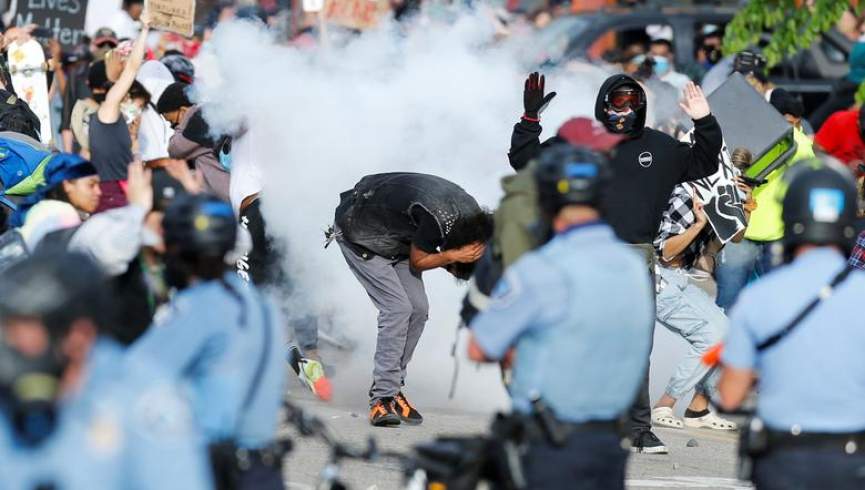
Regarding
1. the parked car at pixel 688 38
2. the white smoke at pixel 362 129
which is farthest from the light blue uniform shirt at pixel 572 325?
the parked car at pixel 688 38

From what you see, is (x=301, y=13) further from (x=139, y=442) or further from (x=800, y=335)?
(x=139, y=442)

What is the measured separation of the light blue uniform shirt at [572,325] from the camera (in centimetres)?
497

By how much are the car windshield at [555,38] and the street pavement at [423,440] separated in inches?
129

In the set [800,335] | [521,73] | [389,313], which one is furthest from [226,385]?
[521,73]

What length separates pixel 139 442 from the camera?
3.71 metres

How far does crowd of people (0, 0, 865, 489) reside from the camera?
3.65 m

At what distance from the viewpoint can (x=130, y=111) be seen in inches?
478

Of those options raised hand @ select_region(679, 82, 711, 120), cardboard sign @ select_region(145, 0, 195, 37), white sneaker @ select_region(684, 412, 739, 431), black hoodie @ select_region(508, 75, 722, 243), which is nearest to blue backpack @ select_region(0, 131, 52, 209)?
cardboard sign @ select_region(145, 0, 195, 37)

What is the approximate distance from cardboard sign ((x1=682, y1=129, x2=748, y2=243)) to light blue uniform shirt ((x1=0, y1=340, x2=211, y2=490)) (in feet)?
20.3

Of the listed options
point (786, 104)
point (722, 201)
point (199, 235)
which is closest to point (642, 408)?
point (722, 201)

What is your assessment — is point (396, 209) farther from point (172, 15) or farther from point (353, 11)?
point (353, 11)

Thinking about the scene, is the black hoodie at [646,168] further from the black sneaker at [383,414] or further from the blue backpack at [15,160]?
the blue backpack at [15,160]

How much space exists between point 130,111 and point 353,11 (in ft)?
6.20

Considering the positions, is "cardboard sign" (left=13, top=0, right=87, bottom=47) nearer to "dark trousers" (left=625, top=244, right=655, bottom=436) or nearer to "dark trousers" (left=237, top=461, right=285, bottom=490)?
"dark trousers" (left=625, top=244, right=655, bottom=436)
